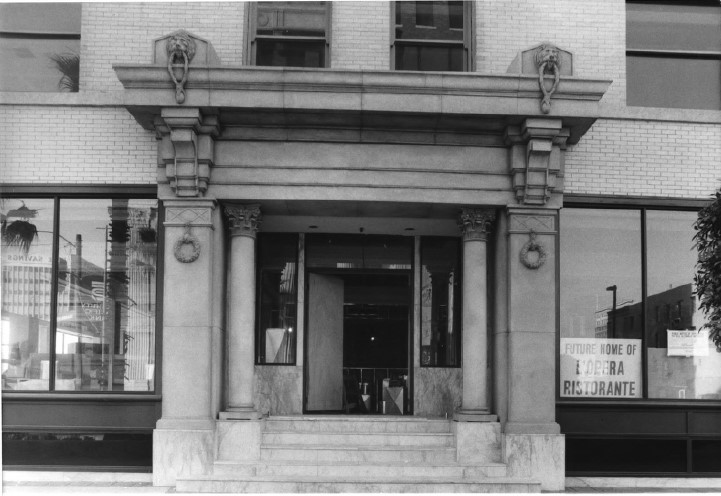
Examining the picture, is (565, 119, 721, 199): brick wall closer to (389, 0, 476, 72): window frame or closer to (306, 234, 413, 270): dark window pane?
(389, 0, 476, 72): window frame

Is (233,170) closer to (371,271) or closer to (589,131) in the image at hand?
(371,271)

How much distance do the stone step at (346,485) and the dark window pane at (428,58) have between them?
6.40 metres

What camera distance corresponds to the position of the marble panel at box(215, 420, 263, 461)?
1260 centimetres

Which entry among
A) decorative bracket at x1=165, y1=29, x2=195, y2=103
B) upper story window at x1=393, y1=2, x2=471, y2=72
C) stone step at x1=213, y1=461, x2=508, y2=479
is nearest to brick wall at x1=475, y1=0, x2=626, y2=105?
upper story window at x1=393, y1=2, x2=471, y2=72

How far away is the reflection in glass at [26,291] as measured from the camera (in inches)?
521

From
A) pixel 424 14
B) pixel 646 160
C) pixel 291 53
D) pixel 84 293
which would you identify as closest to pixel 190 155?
pixel 291 53

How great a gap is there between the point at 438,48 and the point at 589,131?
9.05 ft

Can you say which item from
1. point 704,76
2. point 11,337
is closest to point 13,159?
point 11,337

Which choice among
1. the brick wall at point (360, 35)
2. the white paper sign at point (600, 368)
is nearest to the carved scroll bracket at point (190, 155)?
the brick wall at point (360, 35)

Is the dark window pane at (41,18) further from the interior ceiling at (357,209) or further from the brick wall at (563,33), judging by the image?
the brick wall at (563,33)

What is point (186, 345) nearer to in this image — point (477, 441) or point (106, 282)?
point (106, 282)

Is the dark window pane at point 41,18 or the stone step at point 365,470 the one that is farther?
the dark window pane at point 41,18

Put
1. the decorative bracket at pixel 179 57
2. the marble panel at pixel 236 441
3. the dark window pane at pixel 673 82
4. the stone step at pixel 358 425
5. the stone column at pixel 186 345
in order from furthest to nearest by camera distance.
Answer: the dark window pane at pixel 673 82, the stone step at pixel 358 425, the marble panel at pixel 236 441, the stone column at pixel 186 345, the decorative bracket at pixel 179 57

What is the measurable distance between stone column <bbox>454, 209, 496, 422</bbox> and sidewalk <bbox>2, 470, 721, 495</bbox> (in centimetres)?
181
